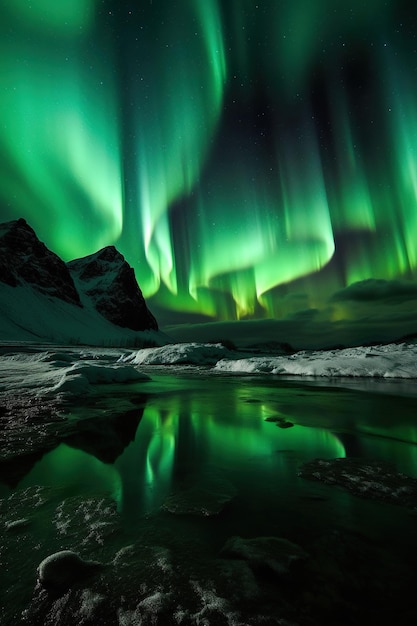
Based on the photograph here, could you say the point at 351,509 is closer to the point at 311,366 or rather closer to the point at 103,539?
the point at 103,539

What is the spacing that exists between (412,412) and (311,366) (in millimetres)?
23882

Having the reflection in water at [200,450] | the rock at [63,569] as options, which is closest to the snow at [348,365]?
the reflection in water at [200,450]

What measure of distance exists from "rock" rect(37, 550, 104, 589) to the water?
0.41 ft

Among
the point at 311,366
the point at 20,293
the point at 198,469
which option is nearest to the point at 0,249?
the point at 20,293

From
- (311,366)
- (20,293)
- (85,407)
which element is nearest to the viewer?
(85,407)

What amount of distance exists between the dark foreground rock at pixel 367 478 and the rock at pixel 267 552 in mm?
1984

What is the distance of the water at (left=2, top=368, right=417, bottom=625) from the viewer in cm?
241

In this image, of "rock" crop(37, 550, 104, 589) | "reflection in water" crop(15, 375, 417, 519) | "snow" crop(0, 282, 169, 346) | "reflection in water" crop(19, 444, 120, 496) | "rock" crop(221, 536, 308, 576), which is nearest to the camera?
"rock" crop(37, 550, 104, 589)

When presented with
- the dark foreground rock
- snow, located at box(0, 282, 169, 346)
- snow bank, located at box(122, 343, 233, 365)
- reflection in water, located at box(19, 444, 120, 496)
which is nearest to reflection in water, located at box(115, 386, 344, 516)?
reflection in water, located at box(19, 444, 120, 496)

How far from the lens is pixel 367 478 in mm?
5039

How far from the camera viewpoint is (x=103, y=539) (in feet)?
10.8

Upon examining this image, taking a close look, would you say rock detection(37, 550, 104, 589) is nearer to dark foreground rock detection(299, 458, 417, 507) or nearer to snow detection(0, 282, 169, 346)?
dark foreground rock detection(299, 458, 417, 507)

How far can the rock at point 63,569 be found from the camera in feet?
8.48

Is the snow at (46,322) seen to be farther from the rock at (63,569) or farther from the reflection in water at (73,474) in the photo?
the rock at (63,569)
